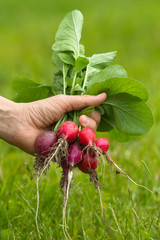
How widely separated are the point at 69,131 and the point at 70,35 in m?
0.68

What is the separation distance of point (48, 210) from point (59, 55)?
2.98 feet

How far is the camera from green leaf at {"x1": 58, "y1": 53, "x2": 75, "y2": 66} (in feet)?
7.12

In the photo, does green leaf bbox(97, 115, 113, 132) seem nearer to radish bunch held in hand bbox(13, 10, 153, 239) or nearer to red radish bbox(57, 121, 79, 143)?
radish bunch held in hand bbox(13, 10, 153, 239)

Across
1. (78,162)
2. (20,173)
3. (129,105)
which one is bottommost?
(20,173)

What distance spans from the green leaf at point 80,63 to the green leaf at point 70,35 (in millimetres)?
115

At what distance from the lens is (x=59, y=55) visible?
2.16 metres

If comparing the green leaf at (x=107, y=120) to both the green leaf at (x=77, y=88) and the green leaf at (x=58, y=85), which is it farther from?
the green leaf at (x=58, y=85)

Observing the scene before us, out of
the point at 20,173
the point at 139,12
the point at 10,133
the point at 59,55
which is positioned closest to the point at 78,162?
the point at 10,133

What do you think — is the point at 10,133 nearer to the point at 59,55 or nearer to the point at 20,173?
the point at 59,55

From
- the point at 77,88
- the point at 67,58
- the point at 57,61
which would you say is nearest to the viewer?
the point at 77,88

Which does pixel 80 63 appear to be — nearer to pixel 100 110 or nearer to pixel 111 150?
pixel 100 110

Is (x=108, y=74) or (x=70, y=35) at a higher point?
(x=70, y=35)

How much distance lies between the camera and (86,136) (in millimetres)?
1879

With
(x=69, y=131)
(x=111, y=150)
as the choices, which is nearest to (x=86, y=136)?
(x=69, y=131)
